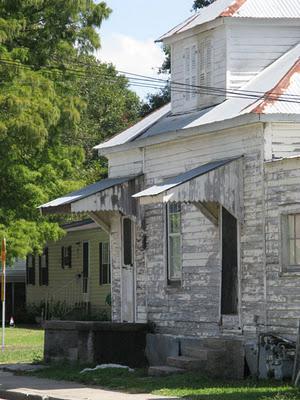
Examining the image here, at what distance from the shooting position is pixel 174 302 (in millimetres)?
→ 20891

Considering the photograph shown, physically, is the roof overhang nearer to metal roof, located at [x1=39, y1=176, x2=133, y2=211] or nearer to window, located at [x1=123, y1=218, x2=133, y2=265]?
metal roof, located at [x1=39, y1=176, x2=133, y2=211]

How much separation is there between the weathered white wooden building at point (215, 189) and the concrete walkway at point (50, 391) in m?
2.75

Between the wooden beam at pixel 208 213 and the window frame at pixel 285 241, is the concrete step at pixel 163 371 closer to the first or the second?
the wooden beam at pixel 208 213

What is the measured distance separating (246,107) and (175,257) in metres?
3.93

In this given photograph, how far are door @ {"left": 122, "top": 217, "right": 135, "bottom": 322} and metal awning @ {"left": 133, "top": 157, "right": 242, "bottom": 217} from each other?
4592 mm

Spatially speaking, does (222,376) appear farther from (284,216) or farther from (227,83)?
(227,83)

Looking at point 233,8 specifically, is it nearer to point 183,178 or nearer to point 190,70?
point 190,70

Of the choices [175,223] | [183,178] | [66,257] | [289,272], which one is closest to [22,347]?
[175,223]

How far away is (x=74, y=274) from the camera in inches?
1705

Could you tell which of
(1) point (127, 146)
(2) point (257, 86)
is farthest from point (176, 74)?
(2) point (257, 86)

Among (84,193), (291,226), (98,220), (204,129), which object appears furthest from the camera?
(98,220)

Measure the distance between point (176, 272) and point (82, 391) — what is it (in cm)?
434

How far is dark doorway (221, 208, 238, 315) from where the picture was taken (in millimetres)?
18766

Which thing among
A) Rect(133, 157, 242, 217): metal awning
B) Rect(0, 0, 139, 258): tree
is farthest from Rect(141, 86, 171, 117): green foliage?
Rect(133, 157, 242, 217): metal awning
